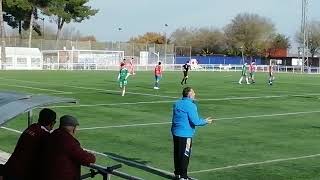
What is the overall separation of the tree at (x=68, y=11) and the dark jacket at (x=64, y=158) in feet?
277

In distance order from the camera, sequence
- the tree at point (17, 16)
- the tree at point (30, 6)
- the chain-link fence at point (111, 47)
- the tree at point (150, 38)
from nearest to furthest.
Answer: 1. the tree at point (30, 6)
2. the tree at point (17, 16)
3. the chain-link fence at point (111, 47)
4. the tree at point (150, 38)

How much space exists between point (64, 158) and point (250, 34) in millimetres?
121221

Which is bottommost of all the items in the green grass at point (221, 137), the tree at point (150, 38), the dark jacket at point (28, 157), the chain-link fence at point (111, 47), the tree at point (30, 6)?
the green grass at point (221, 137)

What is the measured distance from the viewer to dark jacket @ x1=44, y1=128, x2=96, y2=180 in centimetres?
633

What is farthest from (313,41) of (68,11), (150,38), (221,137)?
(221,137)

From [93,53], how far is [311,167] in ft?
241

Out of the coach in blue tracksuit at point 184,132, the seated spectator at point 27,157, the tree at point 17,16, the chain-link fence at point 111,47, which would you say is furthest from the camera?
the chain-link fence at point 111,47

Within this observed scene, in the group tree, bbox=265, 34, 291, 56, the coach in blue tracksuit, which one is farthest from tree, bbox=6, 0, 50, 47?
the coach in blue tracksuit

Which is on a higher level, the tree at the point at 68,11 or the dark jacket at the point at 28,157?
the tree at the point at 68,11

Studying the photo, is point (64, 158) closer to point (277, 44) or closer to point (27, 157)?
point (27, 157)

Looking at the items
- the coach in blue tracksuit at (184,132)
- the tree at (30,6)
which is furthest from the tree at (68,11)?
the coach in blue tracksuit at (184,132)

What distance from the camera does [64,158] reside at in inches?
249

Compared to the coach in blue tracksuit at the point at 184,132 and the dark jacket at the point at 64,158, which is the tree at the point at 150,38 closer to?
the coach in blue tracksuit at the point at 184,132

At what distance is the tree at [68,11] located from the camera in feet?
293
